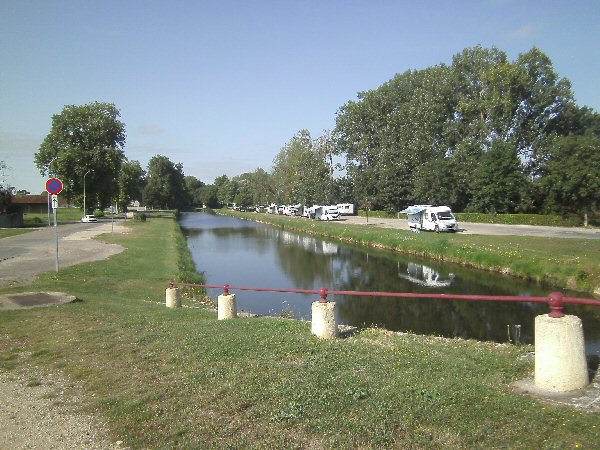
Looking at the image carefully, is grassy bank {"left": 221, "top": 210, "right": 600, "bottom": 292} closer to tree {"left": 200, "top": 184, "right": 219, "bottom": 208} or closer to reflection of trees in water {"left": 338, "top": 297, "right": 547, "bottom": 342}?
reflection of trees in water {"left": 338, "top": 297, "right": 547, "bottom": 342}

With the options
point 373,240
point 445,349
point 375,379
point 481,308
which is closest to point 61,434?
point 375,379

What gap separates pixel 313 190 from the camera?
3076 inches

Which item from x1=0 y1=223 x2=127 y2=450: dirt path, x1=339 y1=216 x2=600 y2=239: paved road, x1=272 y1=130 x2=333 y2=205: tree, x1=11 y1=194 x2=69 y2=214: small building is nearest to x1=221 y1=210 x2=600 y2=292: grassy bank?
x1=339 y1=216 x2=600 y2=239: paved road

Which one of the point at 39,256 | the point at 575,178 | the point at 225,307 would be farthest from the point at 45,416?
the point at 575,178

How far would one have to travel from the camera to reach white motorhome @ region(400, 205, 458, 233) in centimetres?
3922

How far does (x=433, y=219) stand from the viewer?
40344 mm

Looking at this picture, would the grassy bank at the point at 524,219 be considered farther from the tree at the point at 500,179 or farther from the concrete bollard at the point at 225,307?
the concrete bollard at the point at 225,307

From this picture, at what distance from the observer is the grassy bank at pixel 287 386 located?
4180 millimetres

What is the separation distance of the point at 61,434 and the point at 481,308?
632 inches

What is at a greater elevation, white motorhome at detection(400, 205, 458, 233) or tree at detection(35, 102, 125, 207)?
tree at detection(35, 102, 125, 207)

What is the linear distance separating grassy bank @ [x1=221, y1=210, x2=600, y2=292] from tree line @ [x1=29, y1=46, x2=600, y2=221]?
1274 centimetres

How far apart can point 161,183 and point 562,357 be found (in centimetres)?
14091

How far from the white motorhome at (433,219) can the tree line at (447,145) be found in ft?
27.3

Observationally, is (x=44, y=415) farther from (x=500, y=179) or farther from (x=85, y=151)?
(x=85, y=151)
